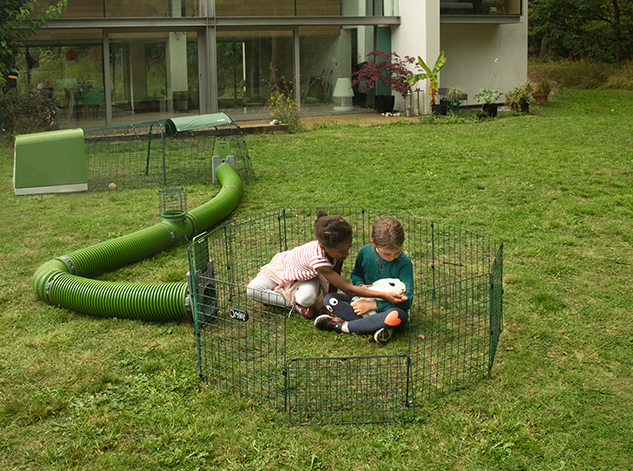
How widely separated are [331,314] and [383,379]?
100 centimetres

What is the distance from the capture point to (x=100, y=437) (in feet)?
10.1

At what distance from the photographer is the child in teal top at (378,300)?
13.3 feet

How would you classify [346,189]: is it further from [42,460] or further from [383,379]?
[42,460]

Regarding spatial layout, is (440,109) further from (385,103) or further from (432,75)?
(385,103)

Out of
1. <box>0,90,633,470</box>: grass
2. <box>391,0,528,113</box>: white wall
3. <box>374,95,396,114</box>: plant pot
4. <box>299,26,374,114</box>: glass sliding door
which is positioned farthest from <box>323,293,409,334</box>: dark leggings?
<box>391,0,528,113</box>: white wall

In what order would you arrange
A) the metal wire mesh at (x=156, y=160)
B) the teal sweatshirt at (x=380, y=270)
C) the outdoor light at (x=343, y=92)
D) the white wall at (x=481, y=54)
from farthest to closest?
the white wall at (x=481, y=54) → the outdoor light at (x=343, y=92) → the metal wire mesh at (x=156, y=160) → the teal sweatshirt at (x=380, y=270)

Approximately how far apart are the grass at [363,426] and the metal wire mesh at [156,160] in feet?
4.13

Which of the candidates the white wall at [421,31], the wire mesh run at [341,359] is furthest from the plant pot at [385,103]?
the wire mesh run at [341,359]

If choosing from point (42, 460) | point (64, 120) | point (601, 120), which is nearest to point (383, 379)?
point (42, 460)

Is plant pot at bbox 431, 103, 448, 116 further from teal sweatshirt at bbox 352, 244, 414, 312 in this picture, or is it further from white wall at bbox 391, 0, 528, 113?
teal sweatshirt at bbox 352, 244, 414, 312

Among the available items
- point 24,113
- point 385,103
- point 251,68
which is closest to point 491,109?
point 385,103

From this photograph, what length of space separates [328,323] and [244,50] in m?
14.4

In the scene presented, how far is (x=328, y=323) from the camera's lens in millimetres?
4191

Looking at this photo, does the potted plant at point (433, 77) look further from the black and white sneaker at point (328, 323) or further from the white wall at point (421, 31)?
the black and white sneaker at point (328, 323)
